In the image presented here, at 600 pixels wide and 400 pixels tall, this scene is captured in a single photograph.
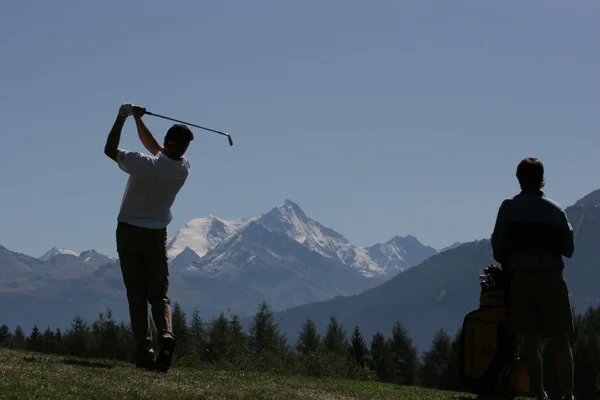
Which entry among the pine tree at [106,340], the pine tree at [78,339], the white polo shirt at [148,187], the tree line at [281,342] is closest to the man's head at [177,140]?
the white polo shirt at [148,187]

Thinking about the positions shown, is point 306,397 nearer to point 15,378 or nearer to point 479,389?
point 479,389

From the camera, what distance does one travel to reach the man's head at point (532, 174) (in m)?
11.9

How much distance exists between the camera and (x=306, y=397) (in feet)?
41.0

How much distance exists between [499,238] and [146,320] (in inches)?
227

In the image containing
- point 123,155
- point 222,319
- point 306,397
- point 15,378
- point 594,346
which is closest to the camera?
point 15,378

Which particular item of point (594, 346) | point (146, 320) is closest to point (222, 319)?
point (594, 346)

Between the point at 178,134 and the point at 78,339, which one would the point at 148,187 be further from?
the point at 78,339

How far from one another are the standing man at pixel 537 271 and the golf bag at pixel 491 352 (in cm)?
17

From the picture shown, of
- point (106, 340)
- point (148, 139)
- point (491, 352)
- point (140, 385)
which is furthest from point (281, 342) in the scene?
point (491, 352)

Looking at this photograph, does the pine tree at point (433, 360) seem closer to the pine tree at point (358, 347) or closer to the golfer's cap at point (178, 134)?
the pine tree at point (358, 347)

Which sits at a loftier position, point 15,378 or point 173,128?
point 173,128

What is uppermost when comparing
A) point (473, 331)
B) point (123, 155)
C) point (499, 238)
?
point (123, 155)

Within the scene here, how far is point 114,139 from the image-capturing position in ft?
44.3

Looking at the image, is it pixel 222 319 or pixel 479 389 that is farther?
pixel 222 319
